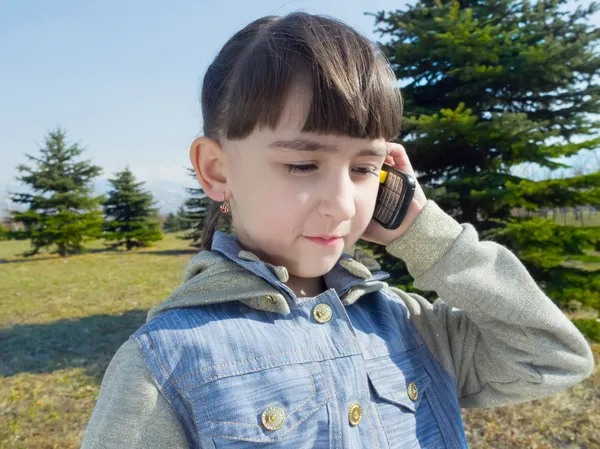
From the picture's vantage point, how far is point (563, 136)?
5523mm

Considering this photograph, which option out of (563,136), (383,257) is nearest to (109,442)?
(383,257)

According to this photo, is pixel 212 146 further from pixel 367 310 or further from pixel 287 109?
pixel 367 310

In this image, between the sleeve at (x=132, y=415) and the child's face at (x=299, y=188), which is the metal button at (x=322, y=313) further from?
the sleeve at (x=132, y=415)

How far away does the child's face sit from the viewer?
3.47 feet

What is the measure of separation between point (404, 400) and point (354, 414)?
0.67 ft

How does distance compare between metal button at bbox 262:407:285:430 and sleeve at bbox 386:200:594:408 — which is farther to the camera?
sleeve at bbox 386:200:594:408

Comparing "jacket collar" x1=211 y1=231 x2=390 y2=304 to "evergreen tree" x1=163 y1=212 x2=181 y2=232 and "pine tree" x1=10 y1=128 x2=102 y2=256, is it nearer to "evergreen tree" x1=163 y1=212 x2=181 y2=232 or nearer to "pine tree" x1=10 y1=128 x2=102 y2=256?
"pine tree" x1=10 y1=128 x2=102 y2=256

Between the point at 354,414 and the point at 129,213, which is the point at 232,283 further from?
the point at 129,213

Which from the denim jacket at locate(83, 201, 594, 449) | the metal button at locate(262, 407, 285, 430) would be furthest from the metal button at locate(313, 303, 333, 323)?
the metal button at locate(262, 407, 285, 430)

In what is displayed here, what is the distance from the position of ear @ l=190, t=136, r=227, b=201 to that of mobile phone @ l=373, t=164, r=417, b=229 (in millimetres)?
475

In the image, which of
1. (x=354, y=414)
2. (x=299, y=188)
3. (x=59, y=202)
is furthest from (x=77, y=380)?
(x=59, y=202)

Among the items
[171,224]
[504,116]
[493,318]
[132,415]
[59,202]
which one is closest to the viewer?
[132,415]

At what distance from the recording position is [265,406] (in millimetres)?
1016

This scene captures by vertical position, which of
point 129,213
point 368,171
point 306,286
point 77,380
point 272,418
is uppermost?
point 368,171
